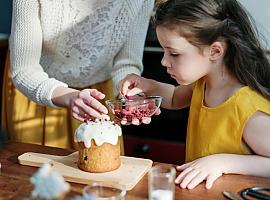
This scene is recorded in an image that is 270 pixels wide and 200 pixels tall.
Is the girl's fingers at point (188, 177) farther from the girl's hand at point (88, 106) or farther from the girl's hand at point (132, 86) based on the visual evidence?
the girl's hand at point (132, 86)

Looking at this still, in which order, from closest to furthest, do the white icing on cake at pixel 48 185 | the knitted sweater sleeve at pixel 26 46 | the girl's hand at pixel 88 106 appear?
1. the white icing on cake at pixel 48 185
2. the girl's hand at pixel 88 106
3. the knitted sweater sleeve at pixel 26 46

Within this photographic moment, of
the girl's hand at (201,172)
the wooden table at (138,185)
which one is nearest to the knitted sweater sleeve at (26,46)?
the wooden table at (138,185)

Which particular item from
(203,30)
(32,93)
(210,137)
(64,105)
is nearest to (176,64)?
(203,30)

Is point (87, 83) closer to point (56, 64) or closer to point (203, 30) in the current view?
point (56, 64)

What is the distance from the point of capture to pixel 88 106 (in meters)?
1.27

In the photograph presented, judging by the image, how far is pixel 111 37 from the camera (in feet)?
5.44

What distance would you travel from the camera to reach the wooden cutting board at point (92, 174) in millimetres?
1078

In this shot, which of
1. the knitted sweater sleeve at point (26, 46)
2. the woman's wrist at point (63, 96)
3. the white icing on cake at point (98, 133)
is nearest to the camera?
the white icing on cake at point (98, 133)

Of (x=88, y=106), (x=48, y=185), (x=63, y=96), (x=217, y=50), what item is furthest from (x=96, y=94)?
(x=48, y=185)

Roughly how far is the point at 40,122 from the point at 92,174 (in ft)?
2.24

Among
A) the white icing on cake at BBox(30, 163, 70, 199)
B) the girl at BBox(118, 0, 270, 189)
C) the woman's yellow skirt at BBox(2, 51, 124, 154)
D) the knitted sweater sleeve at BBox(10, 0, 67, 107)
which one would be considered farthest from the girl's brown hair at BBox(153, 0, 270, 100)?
the white icing on cake at BBox(30, 163, 70, 199)

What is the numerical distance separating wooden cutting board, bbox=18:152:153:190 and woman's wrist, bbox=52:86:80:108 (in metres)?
0.18

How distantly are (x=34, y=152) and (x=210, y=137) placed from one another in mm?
493

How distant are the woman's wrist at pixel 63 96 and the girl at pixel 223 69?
285mm
